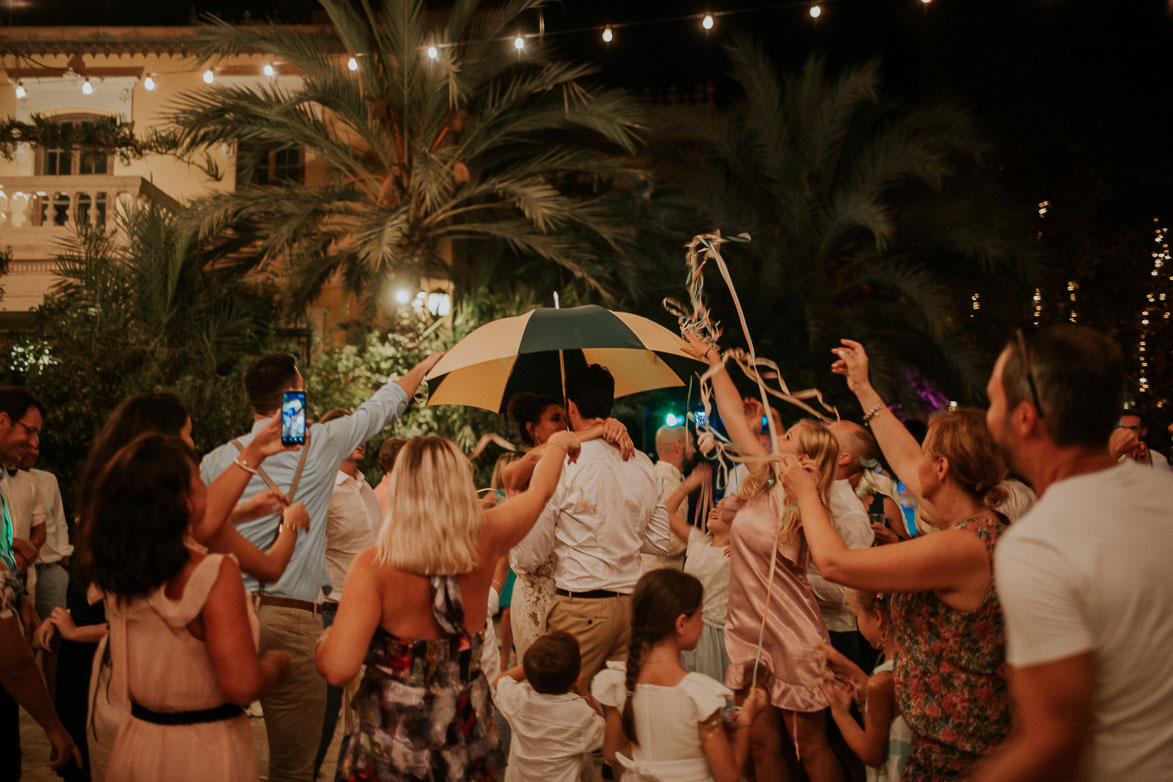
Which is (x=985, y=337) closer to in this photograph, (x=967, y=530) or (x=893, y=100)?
(x=893, y=100)

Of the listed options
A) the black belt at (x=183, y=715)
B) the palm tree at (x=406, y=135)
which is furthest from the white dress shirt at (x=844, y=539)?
the palm tree at (x=406, y=135)

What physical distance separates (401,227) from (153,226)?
4.18 metres

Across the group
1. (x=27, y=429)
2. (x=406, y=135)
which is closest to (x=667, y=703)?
(x=27, y=429)

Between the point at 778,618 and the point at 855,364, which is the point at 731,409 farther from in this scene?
the point at 778,618

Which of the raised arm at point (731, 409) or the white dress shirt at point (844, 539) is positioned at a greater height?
the raised arm at point (731, 409)

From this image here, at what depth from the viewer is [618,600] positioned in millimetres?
4789

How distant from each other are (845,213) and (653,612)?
11.1 metres

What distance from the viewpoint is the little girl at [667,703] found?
3.40 meters

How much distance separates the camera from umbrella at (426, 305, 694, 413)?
459 centimetres

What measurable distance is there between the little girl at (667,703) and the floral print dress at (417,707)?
787mm

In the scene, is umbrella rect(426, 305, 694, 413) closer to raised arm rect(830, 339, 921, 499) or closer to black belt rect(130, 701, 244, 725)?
raised arm rect(830, 339, 921, 499)

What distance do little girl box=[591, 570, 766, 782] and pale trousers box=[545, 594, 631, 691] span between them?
1046mm

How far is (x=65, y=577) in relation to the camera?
7098 millimetres

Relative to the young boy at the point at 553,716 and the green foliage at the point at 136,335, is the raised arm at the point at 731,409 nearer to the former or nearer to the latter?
the young boy at the point at 553,716
